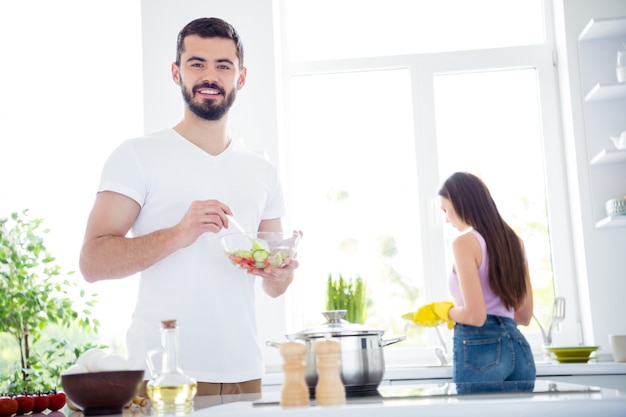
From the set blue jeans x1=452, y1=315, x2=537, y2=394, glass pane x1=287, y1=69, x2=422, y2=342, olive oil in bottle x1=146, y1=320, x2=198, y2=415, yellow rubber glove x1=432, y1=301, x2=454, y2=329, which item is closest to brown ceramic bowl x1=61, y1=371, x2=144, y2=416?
olive oil in bottle x1=146, y1=320, x2=198, y2=415

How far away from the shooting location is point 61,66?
4.24 meters

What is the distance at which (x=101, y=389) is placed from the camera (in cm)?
136

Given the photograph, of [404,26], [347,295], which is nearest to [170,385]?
[347,295]

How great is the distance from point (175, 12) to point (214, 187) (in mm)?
2291

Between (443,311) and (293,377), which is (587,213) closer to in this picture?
(443,311)

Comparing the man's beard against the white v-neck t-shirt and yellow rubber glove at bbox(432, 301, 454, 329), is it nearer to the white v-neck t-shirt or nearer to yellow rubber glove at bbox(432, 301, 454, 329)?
the white v-neck t-shirt

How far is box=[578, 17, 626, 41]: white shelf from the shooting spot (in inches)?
147

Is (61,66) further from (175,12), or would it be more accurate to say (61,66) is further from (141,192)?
(141,192)

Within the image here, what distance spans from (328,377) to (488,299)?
1.84m

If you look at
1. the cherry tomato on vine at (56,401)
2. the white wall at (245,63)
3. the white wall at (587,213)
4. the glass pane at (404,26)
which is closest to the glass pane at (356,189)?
the glass pane at (404,26)

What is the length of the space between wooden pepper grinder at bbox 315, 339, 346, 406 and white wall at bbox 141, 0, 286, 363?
2.63 metres

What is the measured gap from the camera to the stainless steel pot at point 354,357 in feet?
5.02

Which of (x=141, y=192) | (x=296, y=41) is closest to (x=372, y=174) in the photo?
(x=296, y=41)

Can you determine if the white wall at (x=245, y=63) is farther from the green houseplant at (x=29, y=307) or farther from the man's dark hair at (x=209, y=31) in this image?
the man's dark hair at (x=209, y=31)
